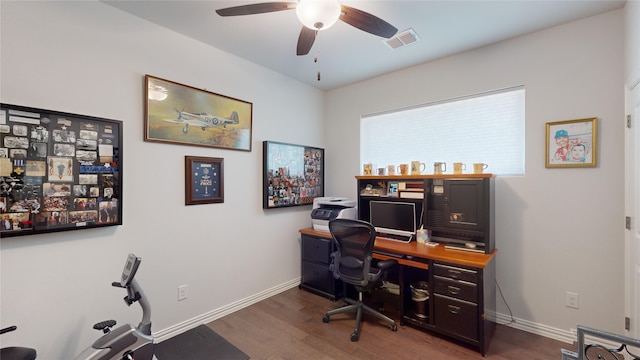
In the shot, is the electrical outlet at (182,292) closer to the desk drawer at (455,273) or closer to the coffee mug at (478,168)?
the desk drawer at (455,273)

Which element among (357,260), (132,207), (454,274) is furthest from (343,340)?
(132,207)

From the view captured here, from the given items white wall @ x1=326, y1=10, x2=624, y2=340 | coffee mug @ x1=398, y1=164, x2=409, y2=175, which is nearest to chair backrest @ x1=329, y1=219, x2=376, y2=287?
coffee mug @ x1=398, y1=164, x2=409, y2=175

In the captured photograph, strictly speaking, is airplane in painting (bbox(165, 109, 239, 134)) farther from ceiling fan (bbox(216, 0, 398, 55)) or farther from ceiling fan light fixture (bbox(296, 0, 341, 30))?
ceiling fan light fixture (bbox(296, 0, 341, 30))

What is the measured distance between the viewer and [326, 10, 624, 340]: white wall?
2.14 meters

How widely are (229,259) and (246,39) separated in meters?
2.18

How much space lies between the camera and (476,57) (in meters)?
2.73

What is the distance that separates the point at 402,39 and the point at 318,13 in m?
1.36

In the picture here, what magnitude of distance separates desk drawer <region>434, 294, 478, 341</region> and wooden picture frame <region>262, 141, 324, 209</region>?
1934 mm

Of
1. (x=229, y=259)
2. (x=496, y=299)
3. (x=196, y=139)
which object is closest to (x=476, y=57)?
(x=496, y=299)

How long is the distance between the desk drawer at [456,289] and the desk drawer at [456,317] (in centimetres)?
4

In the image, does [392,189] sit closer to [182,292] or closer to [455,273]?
[455,273]

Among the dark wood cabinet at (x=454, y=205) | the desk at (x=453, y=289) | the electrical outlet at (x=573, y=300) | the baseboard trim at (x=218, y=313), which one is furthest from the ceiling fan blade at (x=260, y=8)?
the electrical outlet at (x=573, y=300)

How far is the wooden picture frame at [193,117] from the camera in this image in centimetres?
228

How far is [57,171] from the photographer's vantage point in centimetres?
180
